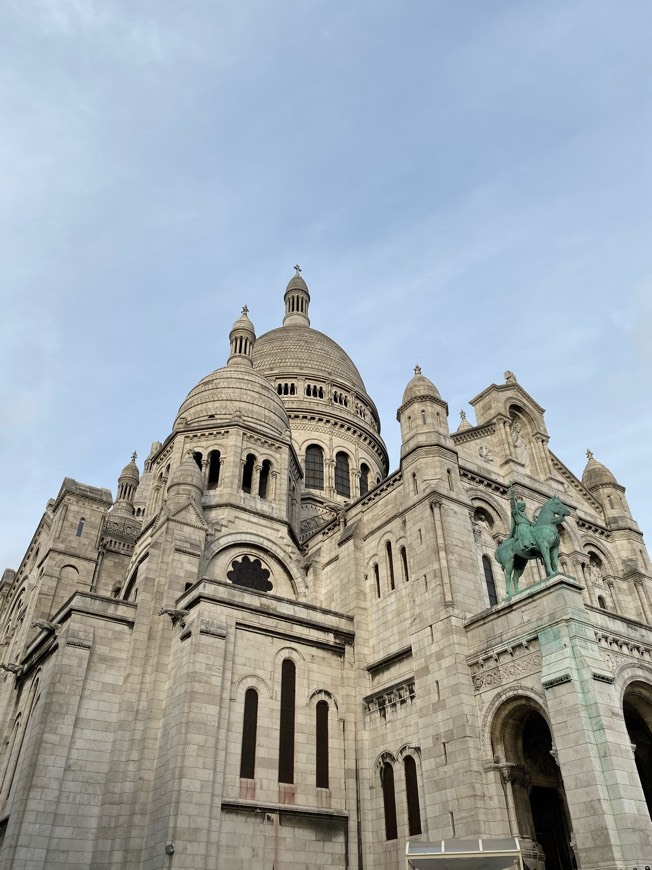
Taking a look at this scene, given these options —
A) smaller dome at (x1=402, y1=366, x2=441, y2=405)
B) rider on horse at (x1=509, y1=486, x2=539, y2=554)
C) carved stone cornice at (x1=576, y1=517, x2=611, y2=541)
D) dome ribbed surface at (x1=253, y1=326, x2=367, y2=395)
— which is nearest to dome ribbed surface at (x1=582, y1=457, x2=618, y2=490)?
carved stone cornice at (x1=576, y1=517, x2=611, y2=541)

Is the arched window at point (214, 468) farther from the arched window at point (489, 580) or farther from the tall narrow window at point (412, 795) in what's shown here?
the tall narrow window at point (412, 795)

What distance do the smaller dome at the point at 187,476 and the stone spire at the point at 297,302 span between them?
121ft

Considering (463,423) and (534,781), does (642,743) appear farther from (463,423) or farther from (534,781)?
(463,423)

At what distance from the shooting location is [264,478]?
36406 millimetres

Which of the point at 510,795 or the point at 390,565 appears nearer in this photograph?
the point at 510,795

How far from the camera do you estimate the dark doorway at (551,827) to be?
23.4 m

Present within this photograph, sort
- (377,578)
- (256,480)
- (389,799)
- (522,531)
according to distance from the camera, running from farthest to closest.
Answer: (256,480) → (377,578) → (389,799) → (522,531)

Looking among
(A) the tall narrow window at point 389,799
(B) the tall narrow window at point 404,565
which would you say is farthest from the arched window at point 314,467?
(A) the tall narrow window at point 389,799

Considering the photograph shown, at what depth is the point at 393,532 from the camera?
29578mm

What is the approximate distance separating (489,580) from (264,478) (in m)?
13.4

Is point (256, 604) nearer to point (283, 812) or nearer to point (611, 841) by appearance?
point (283, 812)

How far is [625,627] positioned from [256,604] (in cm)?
1304

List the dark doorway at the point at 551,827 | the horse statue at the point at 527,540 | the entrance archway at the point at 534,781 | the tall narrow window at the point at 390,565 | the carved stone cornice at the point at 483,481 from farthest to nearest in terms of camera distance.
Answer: the carved stone cornice at the point at 483,481, the tall narrow window at the point at 390,565, the horse statue at the point at 527,540, the dark doorway at the point at 551,827, the entrance archway at the point at 534,781

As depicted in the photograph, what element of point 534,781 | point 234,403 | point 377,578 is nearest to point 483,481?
point 377,578
